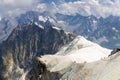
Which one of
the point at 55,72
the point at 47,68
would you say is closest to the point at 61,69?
the point at 55,72

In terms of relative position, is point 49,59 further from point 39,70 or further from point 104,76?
point 104,76

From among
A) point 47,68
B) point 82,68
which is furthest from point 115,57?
point 47,68

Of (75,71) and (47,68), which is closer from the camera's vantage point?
(75,71)

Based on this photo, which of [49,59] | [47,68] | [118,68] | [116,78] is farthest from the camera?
[49,59]

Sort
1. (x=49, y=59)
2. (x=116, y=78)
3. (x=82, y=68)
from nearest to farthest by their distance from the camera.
→ (x=116, y=78) → (x=82, y=68) → (x=49, y=59)

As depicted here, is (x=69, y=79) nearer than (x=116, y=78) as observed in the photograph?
No

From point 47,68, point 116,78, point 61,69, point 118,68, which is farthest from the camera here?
point 47,68

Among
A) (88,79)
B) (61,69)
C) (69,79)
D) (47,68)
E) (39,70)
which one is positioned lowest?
(39,70)

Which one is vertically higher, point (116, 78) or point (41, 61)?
point (116, 78)

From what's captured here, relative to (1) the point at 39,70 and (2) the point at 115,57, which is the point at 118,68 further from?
(1) the point at 39,70
